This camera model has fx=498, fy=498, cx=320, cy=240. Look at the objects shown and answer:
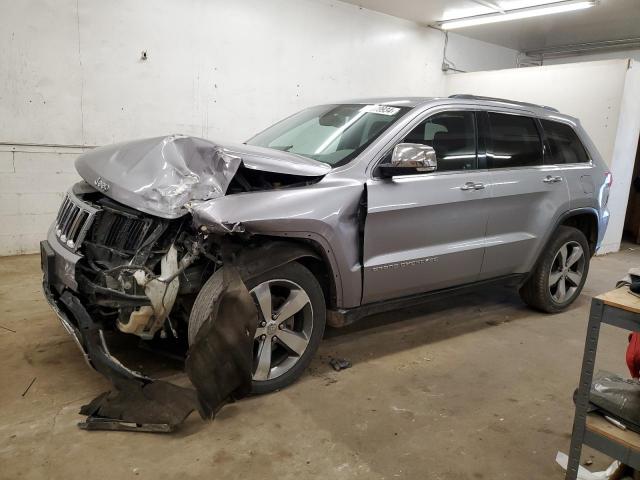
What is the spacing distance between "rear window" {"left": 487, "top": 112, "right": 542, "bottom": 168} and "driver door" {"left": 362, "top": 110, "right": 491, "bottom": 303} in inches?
7.6

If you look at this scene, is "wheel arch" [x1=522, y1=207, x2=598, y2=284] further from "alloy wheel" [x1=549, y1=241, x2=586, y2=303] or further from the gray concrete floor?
the gray concrete floor

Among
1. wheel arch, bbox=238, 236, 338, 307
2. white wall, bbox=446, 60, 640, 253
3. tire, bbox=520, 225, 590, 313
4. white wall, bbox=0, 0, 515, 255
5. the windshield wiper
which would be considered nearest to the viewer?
wheel arch, bbox=238, 236, 338, 307

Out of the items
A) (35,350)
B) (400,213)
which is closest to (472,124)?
(400,213)

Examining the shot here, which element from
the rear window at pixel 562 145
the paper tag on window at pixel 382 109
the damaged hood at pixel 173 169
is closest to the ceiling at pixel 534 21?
the rear window at pixel 562 145

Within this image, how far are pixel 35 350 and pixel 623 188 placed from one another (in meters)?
8.02

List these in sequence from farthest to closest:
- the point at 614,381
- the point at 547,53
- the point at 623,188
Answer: the point at 547,53 → the point at 623,188 → the point at 614,381

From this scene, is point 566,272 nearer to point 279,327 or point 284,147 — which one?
point 284,147

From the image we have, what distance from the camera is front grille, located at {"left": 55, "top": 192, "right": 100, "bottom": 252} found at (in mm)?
2717

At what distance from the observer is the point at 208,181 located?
2.64 metres

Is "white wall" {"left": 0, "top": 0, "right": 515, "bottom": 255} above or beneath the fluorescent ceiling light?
beneath

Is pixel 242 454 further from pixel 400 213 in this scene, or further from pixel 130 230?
pixel 400 213

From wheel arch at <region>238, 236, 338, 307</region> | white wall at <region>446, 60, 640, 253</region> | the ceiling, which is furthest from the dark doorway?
wheel arch at <region>238, 236, 338, 307</region>

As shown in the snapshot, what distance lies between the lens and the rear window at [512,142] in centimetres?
379

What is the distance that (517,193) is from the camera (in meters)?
3.82
